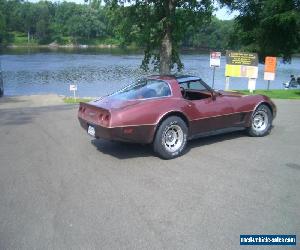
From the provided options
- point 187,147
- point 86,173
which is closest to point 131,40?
point 187,147

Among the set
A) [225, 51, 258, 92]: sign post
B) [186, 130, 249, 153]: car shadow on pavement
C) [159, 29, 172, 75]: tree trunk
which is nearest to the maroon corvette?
[186, 130, 249, 153]: car shadow on pavement

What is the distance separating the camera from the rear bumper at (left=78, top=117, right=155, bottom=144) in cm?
648

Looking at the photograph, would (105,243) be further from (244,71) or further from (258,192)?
(244,71)

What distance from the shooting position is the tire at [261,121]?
27.5 feet

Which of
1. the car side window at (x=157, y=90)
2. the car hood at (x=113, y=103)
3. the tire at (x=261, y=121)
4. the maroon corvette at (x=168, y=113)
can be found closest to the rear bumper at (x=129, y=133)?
the maroon corvette at (x=168, y=113)

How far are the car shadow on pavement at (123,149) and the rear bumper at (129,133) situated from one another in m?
0.53

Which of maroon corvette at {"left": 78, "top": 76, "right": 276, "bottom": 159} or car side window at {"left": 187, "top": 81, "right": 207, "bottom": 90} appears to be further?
car side window at {"left": 187, "top": 81, "right": 207, "bottom": 90}

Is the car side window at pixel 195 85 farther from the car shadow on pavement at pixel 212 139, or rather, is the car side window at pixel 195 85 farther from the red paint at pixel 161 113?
the car shadow on pavement at pixel 212 139

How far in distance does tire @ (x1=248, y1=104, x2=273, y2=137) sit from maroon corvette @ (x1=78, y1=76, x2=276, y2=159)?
0.10 ft

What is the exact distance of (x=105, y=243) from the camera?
4.00 meters

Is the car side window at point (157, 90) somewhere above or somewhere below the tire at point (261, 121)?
above

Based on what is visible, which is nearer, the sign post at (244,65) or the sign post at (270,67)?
the sign post at (244,65)

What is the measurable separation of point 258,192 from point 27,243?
293 cm

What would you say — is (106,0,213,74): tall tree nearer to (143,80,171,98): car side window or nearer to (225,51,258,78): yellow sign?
(225,51,258,78): yellow sign
